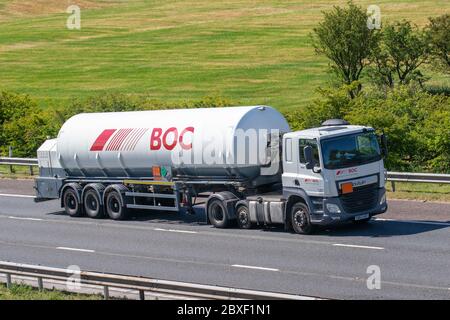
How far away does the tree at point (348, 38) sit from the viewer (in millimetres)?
52156

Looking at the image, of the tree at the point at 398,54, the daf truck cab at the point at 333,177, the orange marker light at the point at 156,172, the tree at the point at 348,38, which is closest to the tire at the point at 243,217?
the daf truck cab at the point at 333,177

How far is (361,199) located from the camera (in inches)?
884

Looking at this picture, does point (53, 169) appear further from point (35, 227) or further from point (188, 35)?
point (188, 35)

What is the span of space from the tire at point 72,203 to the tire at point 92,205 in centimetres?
24

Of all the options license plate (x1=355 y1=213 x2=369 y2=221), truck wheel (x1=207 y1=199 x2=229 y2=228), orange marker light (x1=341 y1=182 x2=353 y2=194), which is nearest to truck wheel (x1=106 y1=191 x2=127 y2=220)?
truck wheel (x1=207 y1=199 x2=229 y2=228)

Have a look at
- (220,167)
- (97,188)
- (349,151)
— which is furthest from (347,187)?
(97,188)

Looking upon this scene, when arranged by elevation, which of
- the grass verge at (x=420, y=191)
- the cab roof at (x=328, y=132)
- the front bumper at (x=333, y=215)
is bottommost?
the grass verge at (x=420, y=191)

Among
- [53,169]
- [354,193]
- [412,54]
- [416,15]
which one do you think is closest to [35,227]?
[53,169]

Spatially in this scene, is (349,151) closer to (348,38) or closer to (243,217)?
(243,217)

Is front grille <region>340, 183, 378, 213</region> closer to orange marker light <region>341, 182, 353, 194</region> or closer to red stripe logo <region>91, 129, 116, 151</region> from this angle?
orange marker light <region>341, 182, 353, 194</region>

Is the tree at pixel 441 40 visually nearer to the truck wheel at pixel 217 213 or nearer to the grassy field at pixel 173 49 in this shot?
the grassy field at pixel 173 49

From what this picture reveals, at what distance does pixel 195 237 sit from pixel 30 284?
19.4 ft

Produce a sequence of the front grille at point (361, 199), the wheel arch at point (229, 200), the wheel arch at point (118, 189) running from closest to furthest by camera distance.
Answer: the front grille at point (361, 199) → the wheel arch at point (229, 200) → the wheel arch at point (118, 189)

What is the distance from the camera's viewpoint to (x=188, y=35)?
85062 millimetres
